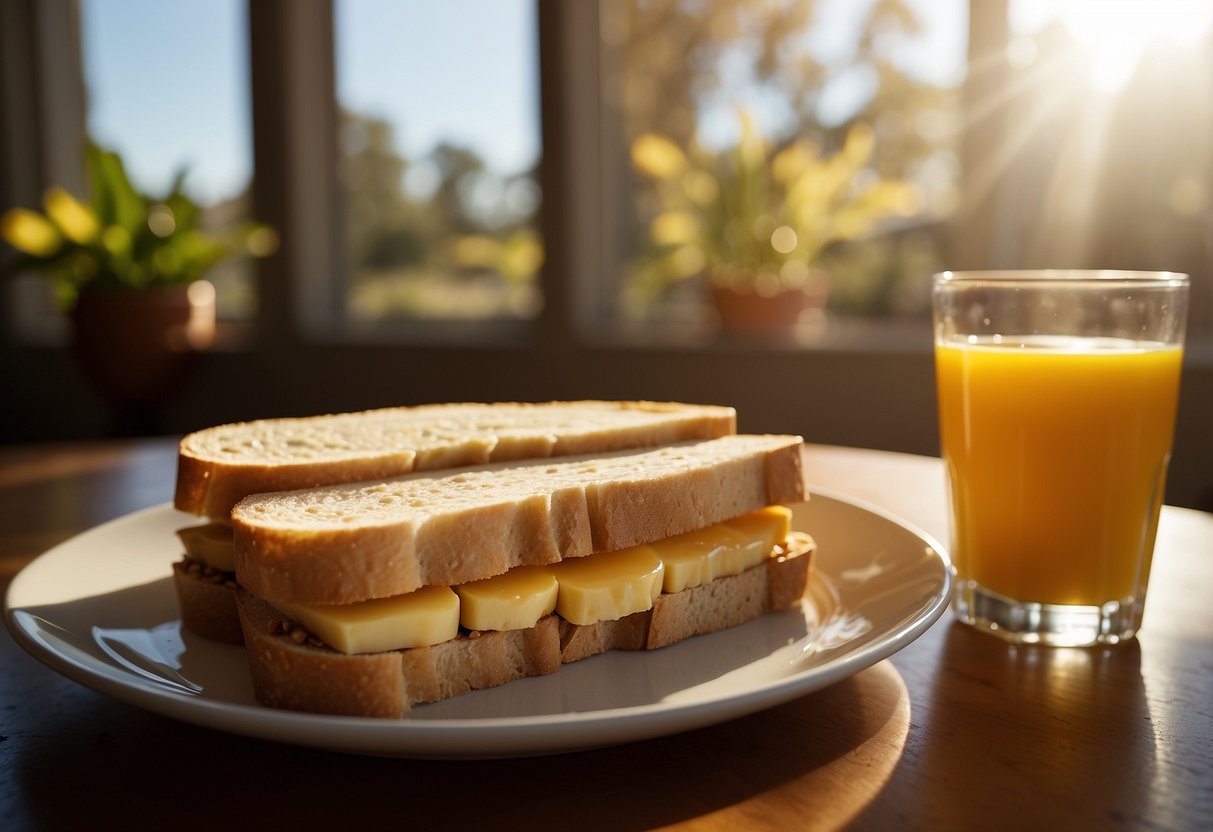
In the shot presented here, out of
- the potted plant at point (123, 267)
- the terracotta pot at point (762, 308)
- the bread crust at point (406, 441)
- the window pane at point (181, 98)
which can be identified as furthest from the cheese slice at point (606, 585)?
the window pane at point (181, 98)

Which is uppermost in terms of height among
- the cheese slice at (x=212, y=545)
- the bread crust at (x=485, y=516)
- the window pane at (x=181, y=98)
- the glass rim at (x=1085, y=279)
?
the window pane at (x=181, y=98)

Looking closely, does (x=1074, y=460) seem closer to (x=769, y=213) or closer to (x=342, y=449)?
(x=342, y=449)

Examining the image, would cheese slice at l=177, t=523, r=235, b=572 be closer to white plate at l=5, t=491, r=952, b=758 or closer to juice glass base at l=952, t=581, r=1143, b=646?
white plate at l=5, t=491, r=952, b=758

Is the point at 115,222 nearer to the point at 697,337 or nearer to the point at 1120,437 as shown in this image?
the point at 697,337

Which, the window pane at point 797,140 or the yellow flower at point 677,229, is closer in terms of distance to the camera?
the window pane at point 797,140

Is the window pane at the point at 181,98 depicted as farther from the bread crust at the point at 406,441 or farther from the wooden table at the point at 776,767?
the wooden table at the point at 776,767

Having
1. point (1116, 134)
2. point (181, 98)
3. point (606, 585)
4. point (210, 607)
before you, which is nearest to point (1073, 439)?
point (606, 585)

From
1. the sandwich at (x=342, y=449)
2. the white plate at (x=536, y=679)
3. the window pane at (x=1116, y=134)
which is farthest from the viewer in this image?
the window pane at (x=1116, y=134)
